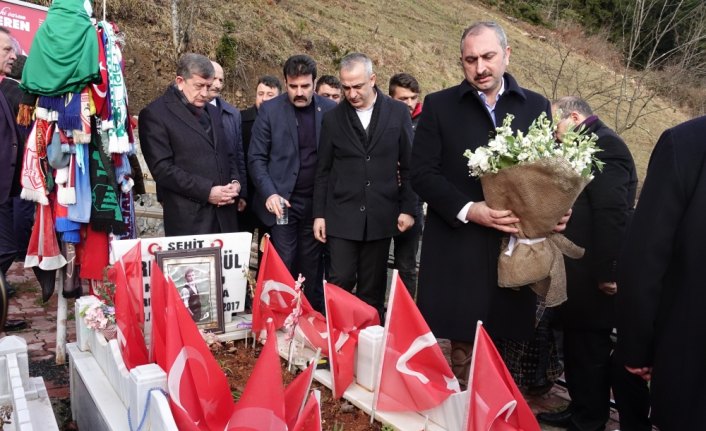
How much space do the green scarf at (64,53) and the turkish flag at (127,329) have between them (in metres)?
1.33

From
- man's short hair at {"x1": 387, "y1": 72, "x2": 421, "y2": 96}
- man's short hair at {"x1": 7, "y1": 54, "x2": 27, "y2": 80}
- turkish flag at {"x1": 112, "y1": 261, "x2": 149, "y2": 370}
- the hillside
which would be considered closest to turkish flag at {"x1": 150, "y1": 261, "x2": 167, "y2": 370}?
turkish flag at {"x1": 112, "y1": 261, "x2": 149, "y2": 370}

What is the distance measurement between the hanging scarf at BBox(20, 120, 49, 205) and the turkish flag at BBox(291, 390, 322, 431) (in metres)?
2.69

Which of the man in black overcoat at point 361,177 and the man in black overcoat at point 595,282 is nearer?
the man in black overcoat at point 595,282

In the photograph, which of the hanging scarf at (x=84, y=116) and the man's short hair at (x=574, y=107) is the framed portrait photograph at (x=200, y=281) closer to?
the hanging scarf at (x=84, y=116)

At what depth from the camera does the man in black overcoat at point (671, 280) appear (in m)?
1.96

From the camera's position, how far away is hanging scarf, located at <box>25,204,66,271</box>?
3.99m

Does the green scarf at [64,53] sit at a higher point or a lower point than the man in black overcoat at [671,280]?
higher

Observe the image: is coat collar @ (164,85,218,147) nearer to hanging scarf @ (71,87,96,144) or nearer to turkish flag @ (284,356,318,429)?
hanging scarf @ (71,87,96,144)

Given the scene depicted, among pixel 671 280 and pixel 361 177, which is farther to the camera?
pixel 361 177

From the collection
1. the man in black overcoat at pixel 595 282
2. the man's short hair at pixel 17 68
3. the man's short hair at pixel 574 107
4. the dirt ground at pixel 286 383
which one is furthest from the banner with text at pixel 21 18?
the man in black overcoat at pixel 595 282

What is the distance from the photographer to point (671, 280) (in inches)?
82.6

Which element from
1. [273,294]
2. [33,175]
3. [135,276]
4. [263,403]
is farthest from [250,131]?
[263,403]

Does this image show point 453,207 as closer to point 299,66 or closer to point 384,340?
point 384,340

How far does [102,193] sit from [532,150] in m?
2.67
